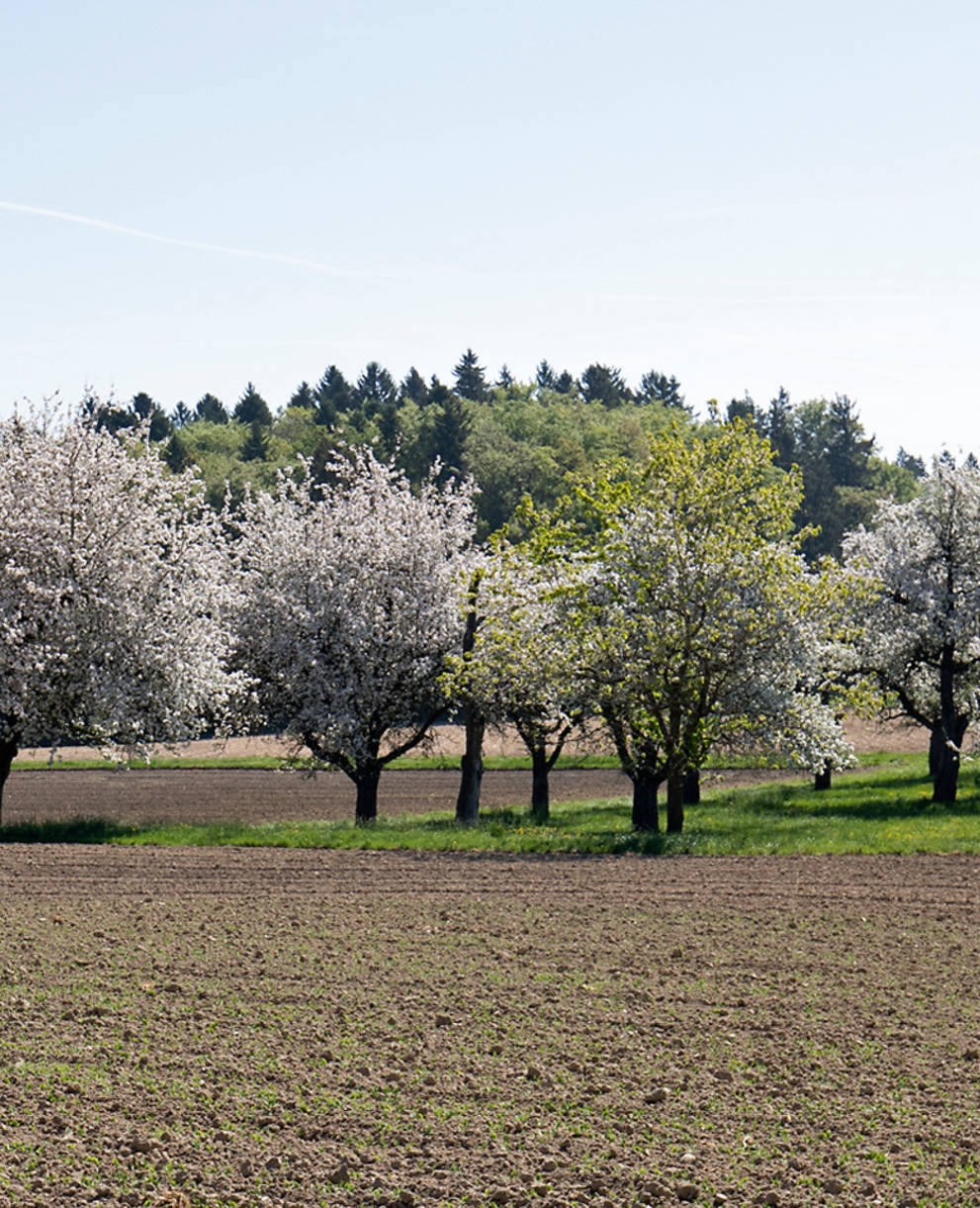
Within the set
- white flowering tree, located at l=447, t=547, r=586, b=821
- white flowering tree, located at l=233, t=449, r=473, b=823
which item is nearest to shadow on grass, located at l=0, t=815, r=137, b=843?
white flowering tree, located at l=233, t=449, r=473, b=823

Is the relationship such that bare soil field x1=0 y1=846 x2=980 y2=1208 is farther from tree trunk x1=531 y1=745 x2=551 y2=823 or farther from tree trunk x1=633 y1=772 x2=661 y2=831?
tree trunk x1=531 y1=745 x2=551 y2=823

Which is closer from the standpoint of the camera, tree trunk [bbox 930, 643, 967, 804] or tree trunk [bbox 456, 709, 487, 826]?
tree trunk [bbox 456, 709, 487, 826]

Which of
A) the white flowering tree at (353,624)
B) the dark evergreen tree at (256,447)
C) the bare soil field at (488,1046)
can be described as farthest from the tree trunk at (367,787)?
the dark evergreen tree at (256,447)

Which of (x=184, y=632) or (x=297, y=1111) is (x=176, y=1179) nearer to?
(x=297, y=1111)

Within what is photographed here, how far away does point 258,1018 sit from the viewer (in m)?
13.6

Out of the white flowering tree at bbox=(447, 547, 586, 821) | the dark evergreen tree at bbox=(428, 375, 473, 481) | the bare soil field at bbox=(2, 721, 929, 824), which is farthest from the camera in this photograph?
the dark evergreen tree at bbox=(428, 375, 473, 481)

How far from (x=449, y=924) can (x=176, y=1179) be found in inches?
386

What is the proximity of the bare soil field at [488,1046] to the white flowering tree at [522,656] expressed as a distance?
935cm

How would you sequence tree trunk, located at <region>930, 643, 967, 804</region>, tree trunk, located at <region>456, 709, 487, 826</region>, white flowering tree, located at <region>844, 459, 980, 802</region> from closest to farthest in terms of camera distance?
tree trunk, located at <region>456, 709, 487, 826</region> < white flowering tree, located at <region>844, 459, 980, 802</region> < tree trunk, located at <region>930, 643, 967, 804</region>

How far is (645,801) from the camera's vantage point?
3341 centimetres

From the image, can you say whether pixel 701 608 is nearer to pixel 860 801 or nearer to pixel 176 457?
pixel 860 801

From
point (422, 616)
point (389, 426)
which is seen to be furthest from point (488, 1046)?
point (389, 426)

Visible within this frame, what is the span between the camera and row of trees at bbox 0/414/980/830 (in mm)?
29703

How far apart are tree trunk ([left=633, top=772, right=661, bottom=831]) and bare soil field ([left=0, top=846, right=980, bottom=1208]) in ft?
34.4
